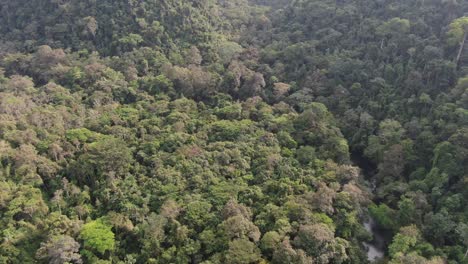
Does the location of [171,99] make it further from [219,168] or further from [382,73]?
[382,73]

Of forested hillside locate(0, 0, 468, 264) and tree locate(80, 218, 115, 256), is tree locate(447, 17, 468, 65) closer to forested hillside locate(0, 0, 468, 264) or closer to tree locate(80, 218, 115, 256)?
forested hillside locate(0, 0, 468, 264)

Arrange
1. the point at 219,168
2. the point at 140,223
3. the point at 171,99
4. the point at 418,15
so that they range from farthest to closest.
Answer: the point at 418,15 → the point at 171,99 → the point at 219,168 → the point at 140,223

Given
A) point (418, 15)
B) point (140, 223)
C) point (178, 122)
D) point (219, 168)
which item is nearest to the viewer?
point (140, 223)

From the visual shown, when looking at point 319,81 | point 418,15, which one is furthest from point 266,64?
point 418,15

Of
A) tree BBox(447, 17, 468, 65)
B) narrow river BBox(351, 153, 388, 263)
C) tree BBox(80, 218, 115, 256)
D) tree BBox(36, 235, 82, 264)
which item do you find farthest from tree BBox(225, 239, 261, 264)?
tree BBox(447, 17, 468, 65)

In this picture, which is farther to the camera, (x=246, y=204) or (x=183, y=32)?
(x=183, y=32)

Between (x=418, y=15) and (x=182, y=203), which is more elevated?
(x=418, y=15)

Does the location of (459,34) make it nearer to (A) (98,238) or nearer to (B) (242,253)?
(B) (242,253)

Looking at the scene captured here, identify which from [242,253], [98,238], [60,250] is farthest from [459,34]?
[60,250]

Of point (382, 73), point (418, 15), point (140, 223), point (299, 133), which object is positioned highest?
point (418, 15)
